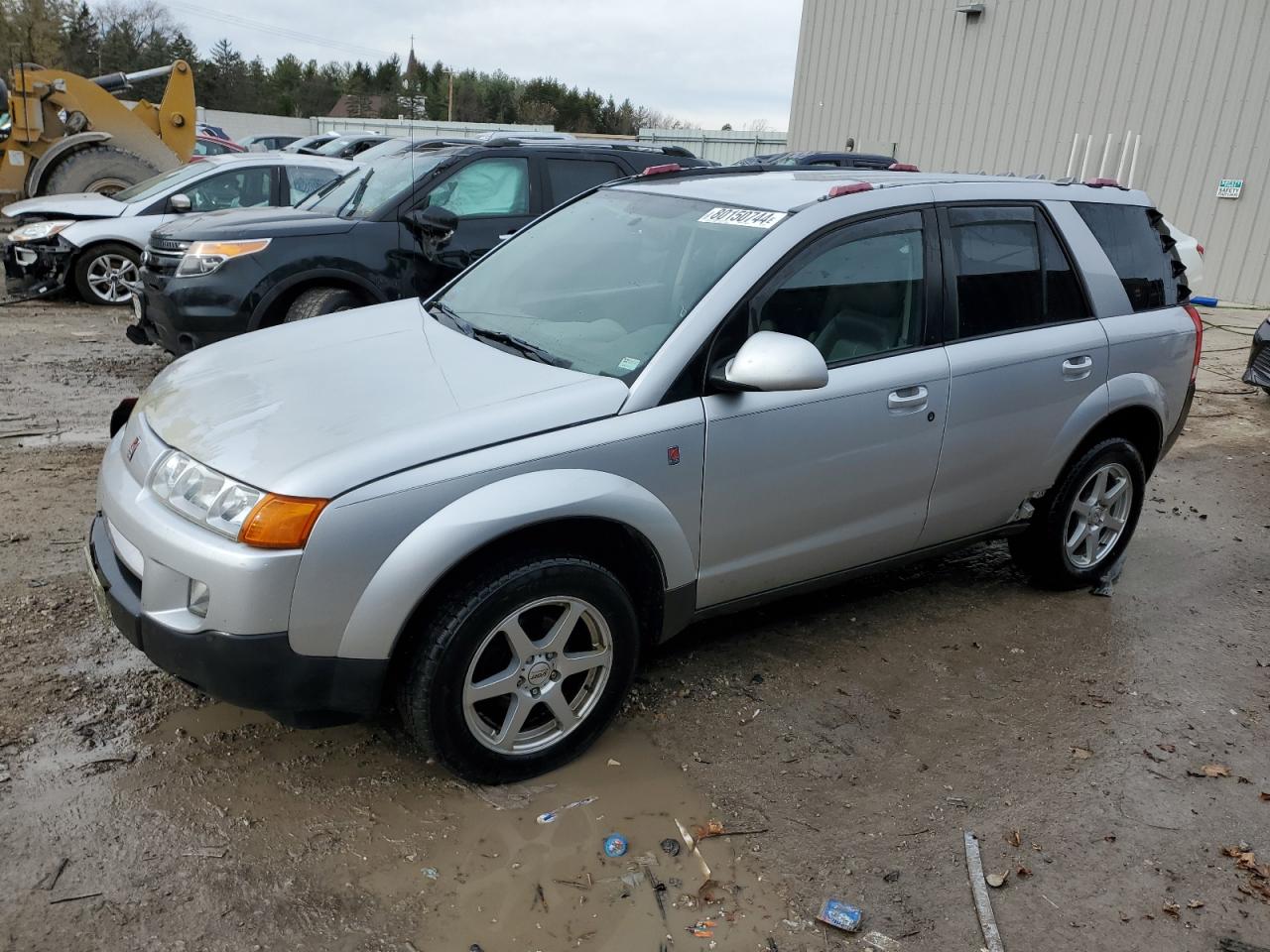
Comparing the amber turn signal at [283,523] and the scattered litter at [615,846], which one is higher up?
the amber turn signal at [283,523]

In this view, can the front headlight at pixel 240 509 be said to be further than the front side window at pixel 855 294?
No

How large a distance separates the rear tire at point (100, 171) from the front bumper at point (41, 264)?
2.69m

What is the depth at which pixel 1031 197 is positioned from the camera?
13.9 feet

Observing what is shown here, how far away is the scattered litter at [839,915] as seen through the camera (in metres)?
2.62

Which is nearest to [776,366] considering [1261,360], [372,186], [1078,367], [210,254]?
[1078,367]

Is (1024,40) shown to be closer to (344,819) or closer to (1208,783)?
(1208,783)

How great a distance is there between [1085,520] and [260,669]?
367cm

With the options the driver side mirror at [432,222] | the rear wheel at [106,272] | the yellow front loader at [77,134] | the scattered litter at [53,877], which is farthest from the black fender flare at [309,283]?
the yellow front loader at [77,134]

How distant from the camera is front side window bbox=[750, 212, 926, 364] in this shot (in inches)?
135

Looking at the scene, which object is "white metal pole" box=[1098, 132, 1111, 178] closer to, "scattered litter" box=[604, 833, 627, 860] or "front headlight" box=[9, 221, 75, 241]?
"front headlight" box=[9, 221, 75, 241]

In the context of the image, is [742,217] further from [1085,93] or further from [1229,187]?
[1085,93]

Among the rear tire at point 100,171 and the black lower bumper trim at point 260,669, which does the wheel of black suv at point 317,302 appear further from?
the rear tire at point 100,171

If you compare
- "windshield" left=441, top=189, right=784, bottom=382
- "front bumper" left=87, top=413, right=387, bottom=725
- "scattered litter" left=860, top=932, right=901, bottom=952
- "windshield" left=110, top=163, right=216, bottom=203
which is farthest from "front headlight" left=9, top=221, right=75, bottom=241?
"scattered litter" left=860, top=932, right=901, bottom=952

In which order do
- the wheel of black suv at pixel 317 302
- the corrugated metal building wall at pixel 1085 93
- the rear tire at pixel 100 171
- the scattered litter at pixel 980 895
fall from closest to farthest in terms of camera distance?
the scattered litter at pixel 980 895 → the wheel of black suv at pixel 317 302 → the rear tire at pixel 100 171 → the corrugated metal building wall at pixel 1085 93
